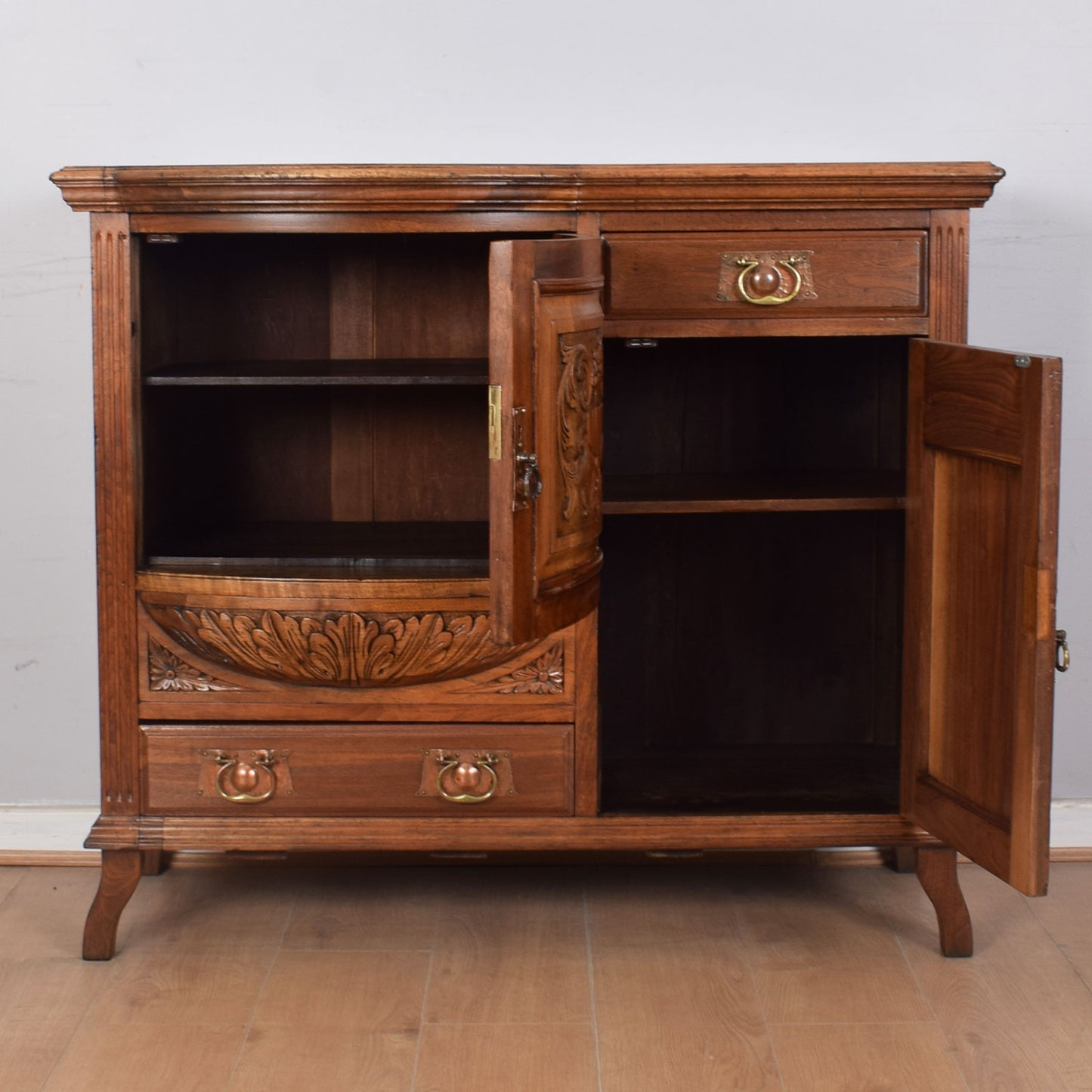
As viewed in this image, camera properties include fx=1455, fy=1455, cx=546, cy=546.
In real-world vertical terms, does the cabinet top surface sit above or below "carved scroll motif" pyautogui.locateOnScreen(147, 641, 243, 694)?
above

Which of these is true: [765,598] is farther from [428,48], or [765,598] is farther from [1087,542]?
[428,48]

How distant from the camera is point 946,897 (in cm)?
264

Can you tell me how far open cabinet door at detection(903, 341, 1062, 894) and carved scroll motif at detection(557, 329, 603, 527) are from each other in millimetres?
587

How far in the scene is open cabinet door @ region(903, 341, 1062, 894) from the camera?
2.20 metres

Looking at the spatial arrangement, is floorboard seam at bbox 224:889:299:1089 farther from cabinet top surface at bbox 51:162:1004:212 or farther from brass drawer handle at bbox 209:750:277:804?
cabinet top surface at bbox 51:162:1004:212

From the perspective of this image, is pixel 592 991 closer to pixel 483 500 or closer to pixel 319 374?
pixel 483 500

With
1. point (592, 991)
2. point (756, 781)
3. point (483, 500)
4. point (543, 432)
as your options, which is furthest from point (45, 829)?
point (543, 432)

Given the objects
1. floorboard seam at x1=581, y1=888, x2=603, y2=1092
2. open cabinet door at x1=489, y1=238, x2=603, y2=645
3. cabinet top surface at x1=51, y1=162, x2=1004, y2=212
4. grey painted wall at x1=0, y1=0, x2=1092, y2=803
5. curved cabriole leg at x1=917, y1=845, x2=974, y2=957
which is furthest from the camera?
grey painted wall at x1=0, y1=0, x2=1092, y2=803

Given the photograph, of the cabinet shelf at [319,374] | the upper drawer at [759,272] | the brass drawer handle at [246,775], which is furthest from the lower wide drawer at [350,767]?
the upper drawer at [759,272]

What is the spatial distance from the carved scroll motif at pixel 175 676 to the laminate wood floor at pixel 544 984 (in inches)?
19.8

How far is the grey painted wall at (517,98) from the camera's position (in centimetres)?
299

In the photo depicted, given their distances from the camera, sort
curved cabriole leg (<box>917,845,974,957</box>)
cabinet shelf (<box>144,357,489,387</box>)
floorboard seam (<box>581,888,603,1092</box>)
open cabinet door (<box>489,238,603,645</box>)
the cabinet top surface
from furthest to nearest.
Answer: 1. curved cabriole leg (<box>917,845,974,957</box>)
2. cabinet shelf (<box>144,357,489,387</box>)
3. the cabinet top surface
4. floorboard seam (<box>581,888,603,1092</box>)
5. open cabinet door (<box>489,238,603,645</box>)

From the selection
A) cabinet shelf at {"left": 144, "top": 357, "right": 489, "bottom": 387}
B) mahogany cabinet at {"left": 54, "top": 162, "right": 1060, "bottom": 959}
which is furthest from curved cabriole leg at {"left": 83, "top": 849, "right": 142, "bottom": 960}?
cabinet shelf at {"left": 144, "top": 357, "right": 489, "bottom": 387}

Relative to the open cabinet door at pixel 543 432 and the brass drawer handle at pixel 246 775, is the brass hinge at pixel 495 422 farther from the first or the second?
the brass drawer handle at pixel 246 775
